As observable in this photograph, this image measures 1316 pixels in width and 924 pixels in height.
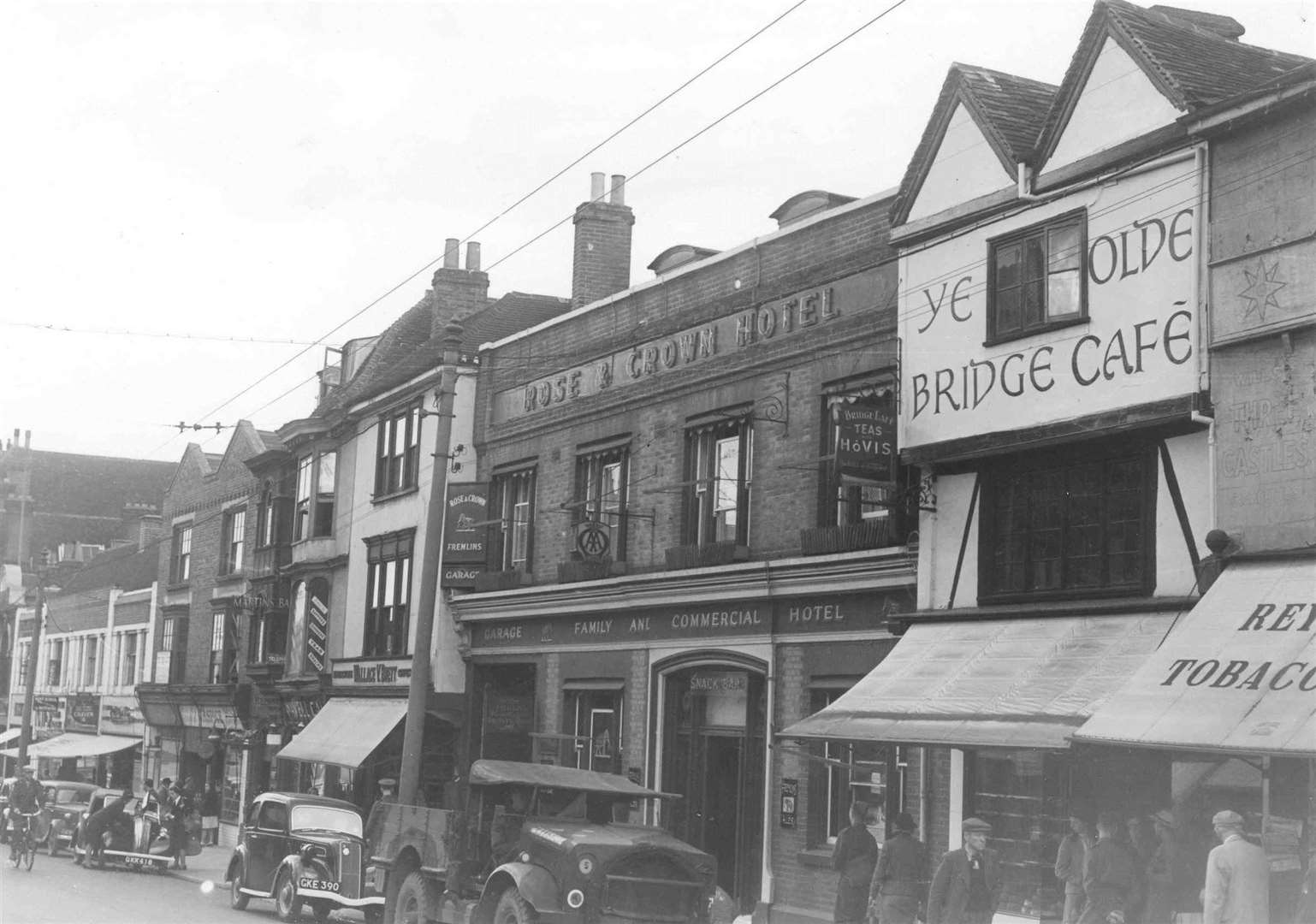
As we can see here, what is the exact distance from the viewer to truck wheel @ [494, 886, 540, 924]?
16031mm

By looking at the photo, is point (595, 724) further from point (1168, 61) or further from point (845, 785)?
point (1168, 61)

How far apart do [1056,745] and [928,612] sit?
411cm

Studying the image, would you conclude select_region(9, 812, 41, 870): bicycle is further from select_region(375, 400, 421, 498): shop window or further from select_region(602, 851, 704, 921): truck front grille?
select_region(602, 851, 704, 921): truck front grille

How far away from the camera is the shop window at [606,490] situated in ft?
86.5

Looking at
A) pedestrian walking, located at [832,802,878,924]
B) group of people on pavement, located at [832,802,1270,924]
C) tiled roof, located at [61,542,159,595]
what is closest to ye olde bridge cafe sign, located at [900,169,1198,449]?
group of people on pavement, located at [832,802,1270,924]

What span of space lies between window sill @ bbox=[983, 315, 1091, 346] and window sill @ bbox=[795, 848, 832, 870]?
22.5 feet

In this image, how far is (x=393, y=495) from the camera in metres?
34.6

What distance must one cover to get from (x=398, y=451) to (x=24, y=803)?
1020 cm

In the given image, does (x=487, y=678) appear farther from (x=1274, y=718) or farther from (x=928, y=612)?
(x=1274, y=718)

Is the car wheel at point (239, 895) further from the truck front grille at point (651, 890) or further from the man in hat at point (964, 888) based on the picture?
the man in hat at point (964, 888)

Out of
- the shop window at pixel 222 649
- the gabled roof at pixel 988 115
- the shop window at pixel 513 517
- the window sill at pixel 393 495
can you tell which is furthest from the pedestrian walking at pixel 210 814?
the gabled roof at pixel 988 115

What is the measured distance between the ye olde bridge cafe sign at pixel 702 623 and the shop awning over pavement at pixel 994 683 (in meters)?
1.64

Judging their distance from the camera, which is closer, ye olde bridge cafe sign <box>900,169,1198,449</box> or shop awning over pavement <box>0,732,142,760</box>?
ye olde bridge cafe sign <box>900,169,1198,449</box>

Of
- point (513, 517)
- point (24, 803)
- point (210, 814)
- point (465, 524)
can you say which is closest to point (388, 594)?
point (513, 517)
